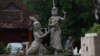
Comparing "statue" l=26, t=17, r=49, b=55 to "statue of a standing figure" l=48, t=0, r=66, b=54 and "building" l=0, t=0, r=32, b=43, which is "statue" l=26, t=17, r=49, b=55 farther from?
"building" l=0, t=0, r=32, b=43

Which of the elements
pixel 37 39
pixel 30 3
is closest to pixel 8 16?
pixel 30 3

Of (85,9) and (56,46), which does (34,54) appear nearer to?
(56,46)

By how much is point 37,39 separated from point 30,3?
369 inches

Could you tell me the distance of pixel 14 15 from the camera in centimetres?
4000

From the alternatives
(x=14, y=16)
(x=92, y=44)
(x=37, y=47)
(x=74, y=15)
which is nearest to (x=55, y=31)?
(x=37, y=47)

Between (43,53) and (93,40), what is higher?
(93,40)

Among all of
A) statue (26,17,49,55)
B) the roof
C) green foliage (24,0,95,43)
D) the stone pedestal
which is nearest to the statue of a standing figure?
statue (26,17,49,55)

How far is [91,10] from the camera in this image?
75.3 feet

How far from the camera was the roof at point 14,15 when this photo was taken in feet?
131

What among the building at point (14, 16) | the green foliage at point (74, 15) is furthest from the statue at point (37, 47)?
the building at point (14, 16)

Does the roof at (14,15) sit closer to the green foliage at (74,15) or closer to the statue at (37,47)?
the green foliage at (74,15)

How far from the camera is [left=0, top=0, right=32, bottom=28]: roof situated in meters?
39.8

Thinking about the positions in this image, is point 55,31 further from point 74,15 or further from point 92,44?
point 74,15

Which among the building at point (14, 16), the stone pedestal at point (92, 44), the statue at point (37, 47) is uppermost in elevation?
the stone pedestal at point (92, 44)
